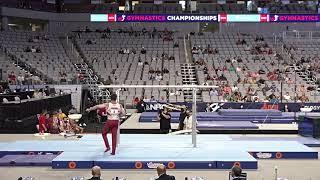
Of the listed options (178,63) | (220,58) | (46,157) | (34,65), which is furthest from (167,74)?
(46,157)

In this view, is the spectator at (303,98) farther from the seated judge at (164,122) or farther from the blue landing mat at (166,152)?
the blue landing mat at (166,152)

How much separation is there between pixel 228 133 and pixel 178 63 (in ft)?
70.1

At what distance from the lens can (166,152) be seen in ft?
46.8

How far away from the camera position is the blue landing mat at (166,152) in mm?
13008

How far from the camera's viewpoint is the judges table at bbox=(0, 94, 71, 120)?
22.7m

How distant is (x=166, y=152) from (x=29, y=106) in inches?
490

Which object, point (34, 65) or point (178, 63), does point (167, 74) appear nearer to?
point (178, 63)

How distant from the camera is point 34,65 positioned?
126 ft

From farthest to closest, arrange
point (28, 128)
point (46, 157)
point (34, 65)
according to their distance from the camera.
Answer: point (34, 65) → point (28, 128) → point (46, 157)
